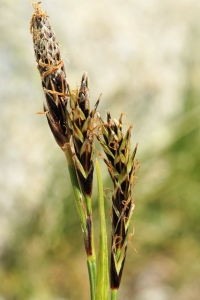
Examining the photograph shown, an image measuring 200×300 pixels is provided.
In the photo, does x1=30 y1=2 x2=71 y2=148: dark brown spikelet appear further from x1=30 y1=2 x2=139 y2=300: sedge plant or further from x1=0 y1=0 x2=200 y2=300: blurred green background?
x1=0 y1=0 x2=200 y2=300: blurred green background

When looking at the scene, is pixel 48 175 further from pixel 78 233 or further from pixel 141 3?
pixel 141 3

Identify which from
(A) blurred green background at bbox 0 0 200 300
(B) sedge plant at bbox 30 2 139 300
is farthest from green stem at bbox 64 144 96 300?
(A) blurred green background at bbox 0 0 200 300

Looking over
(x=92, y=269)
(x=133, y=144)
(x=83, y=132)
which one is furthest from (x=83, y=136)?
(x=133, y=144)

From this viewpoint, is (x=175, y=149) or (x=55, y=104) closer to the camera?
(x=55, y=104)

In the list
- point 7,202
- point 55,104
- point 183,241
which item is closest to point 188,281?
point 183,241

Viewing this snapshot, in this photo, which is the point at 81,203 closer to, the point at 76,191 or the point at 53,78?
the point at 76,191
